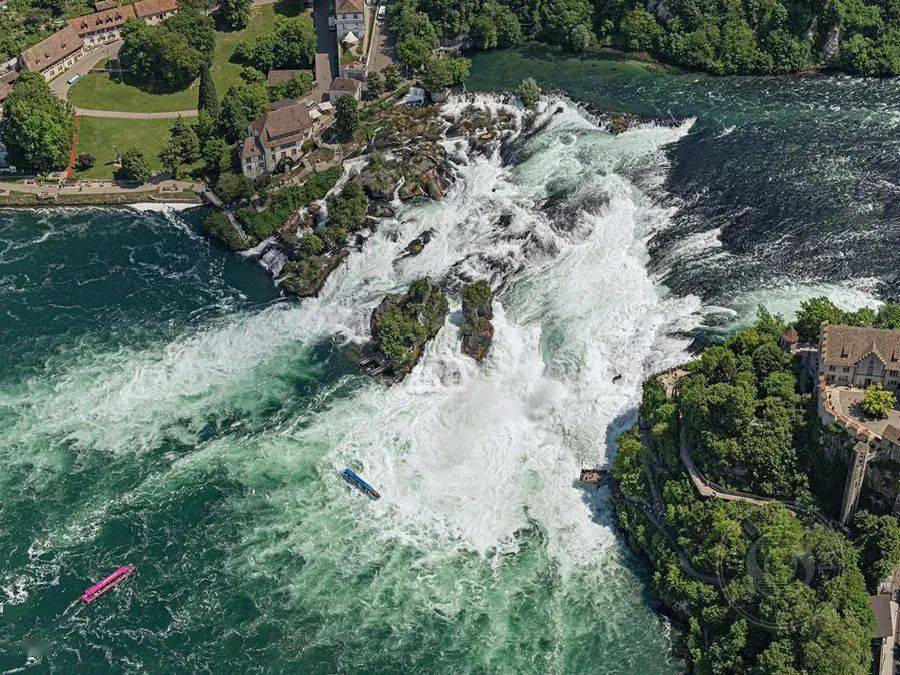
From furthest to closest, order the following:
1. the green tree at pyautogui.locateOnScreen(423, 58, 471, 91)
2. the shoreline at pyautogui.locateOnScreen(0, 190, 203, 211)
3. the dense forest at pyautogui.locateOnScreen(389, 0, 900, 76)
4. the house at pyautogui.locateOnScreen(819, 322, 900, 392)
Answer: the dense forest at pyautogui.locateOnScreen(389, 0, 900, 76)
the green tree at pyautogui.locateOnScreen(423, 58, 471, 91)
the shoreline at pyautogui.locateOnScreen(0, 190, 203, 211)
the house at pyautogui.locateOnScreen(819, 322, 900, 392)

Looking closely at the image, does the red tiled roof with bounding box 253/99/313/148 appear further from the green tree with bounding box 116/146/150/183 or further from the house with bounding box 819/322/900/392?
the house with bounding box 819/322/900/392

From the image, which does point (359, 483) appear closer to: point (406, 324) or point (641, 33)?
point (406, 324)

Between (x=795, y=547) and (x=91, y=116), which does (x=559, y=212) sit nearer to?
(x=795, y=547)

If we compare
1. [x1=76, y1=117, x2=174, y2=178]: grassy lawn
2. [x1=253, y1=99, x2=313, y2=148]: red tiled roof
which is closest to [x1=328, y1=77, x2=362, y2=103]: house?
[x1=253, y1=99, x2=313, y2=148]: red tiled roof

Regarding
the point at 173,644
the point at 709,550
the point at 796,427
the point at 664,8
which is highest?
the point at 664,8

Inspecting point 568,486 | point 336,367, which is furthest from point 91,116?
point 568,486

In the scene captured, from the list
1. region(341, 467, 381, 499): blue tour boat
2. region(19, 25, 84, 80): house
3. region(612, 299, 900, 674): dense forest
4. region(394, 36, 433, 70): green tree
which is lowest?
region(341, 467, 381, 499): blue tour boat
